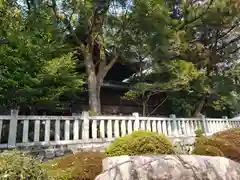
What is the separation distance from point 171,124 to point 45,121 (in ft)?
17.0

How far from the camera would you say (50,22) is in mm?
7887

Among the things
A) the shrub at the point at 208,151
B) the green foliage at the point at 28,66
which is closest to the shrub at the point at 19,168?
the green foliage at the point at 28,66

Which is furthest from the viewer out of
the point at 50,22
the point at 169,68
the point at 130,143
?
the point at 169,68

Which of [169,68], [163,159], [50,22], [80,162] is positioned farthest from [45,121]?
[169,68]

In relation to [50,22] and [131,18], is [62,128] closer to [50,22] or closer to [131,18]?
[50,22]

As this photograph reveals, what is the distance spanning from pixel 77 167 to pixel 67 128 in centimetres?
233

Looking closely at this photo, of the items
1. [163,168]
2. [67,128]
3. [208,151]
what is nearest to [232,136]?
[208,151]

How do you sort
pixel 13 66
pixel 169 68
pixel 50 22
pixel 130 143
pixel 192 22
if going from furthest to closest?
pixel 192 22, pixel 169 68, pixel 50 22, pixel 13 66, pixel 130 143

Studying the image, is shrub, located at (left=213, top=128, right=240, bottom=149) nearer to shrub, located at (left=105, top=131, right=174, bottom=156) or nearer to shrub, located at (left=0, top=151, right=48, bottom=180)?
shrub, located at (left=105, top=131, right=174, bottom=156)

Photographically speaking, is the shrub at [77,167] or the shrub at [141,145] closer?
the shrub at [77,167]

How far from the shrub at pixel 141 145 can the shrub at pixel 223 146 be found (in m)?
1.82

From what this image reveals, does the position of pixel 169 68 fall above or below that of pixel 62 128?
above

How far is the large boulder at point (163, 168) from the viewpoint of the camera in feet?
12.0

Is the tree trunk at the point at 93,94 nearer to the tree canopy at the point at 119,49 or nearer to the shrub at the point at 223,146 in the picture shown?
the tree canopy at the point at 119,49
